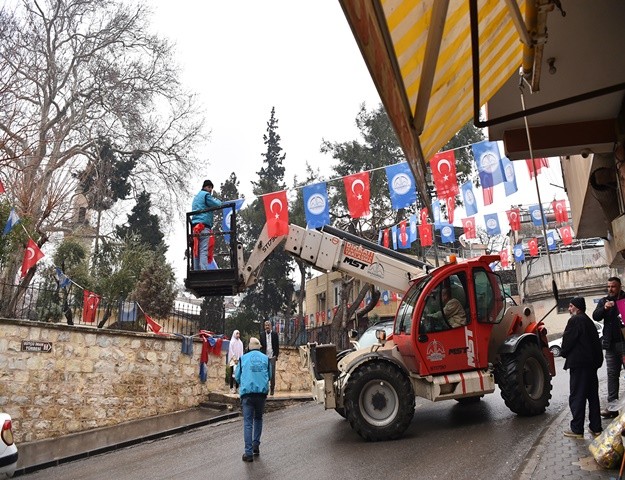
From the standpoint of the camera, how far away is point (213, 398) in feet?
48.0

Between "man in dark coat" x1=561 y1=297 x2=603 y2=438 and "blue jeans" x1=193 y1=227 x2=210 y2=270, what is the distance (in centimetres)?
566

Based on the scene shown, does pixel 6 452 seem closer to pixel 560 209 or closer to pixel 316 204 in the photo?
pixel 316 204

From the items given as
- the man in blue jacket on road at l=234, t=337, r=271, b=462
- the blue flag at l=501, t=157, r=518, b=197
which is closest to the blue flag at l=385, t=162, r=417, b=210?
the blue flag at l=501, t=157, r=518, b=197

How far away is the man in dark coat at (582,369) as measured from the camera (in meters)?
6.81

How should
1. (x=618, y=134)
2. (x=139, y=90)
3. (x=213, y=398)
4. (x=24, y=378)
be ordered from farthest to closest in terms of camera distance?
(x=139, y=90), (x=213, y=398), (x=24, y=378), (x=618, y=134)

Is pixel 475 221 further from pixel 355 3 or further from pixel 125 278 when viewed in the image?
pixel 355 3

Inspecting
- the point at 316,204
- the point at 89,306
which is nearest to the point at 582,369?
the point at 316,204

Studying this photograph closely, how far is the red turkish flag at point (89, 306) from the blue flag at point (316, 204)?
19.8 feet

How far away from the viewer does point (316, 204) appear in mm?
14586

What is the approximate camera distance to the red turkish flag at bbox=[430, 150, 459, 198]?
48.4 feet

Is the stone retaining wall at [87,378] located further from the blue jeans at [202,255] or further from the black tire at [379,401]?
the black tire at [379,401]

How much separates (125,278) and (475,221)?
13.7 meters

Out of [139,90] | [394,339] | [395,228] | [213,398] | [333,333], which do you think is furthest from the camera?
[333,333]

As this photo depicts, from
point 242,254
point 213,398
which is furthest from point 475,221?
point 242,254
